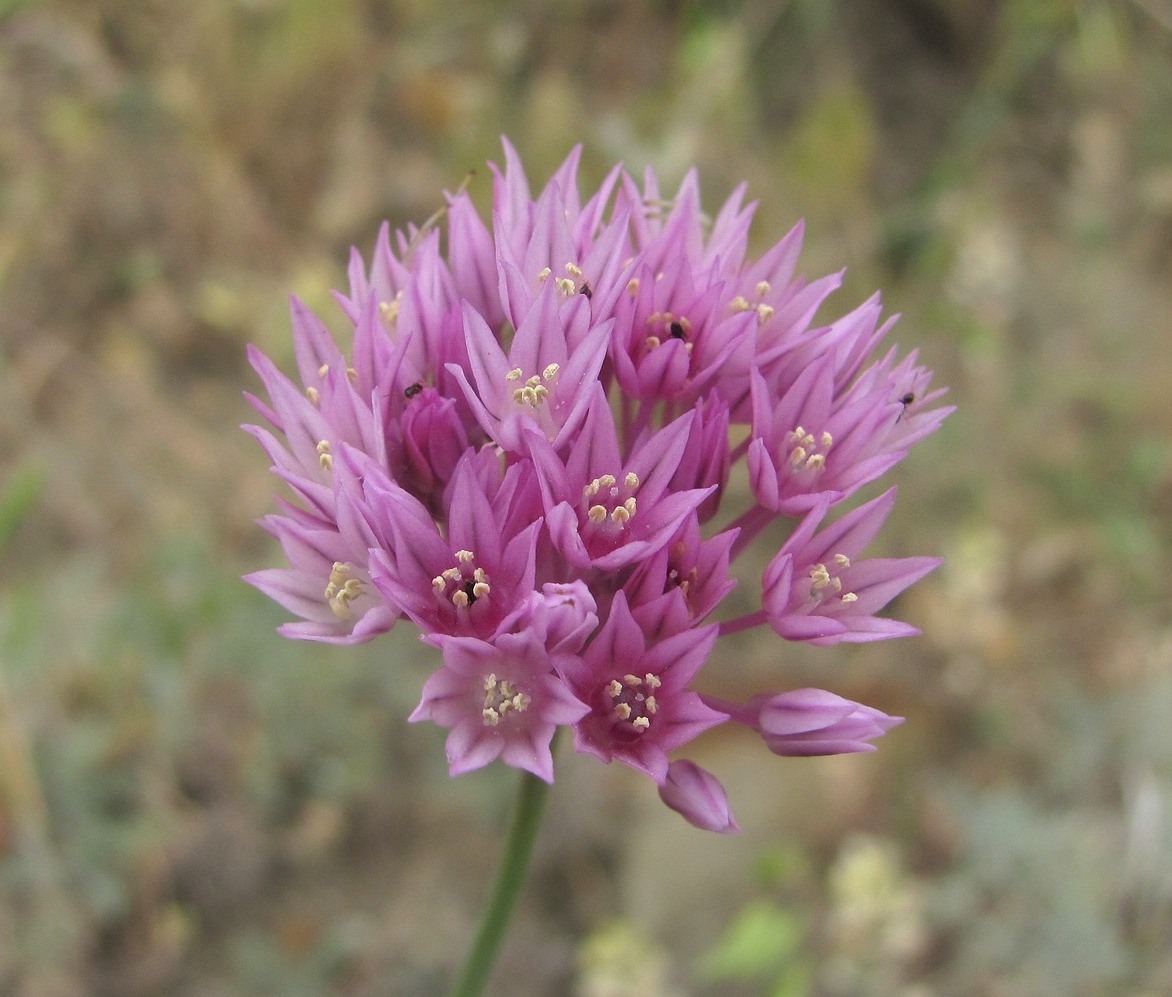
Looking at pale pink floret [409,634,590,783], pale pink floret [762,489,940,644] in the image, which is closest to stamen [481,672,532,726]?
pale pink floret [409,634,590,783]

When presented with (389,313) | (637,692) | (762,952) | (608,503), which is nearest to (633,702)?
(637,692)

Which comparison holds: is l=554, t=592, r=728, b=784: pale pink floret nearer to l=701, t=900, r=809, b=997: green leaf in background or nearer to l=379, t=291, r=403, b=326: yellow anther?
l=379, t=291, r=403, b=326: yellow anther

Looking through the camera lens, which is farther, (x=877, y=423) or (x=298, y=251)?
(x=298, y=251)

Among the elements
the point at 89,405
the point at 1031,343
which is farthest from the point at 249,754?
the point at 1031,343

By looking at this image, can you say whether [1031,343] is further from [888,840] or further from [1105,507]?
[888,840]

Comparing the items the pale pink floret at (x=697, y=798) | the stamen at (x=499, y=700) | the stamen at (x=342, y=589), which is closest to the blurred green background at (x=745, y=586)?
the stamen at (x=342, y=589)

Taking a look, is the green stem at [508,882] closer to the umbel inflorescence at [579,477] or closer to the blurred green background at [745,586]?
the umbel inflorescence at [579,477]

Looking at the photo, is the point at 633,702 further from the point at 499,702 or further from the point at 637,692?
the point at 499,702
